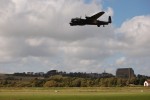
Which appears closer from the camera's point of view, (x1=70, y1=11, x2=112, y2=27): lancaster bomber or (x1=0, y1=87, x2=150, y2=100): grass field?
(x1=70, y1=11, x2=112, y2=27): lancaster bomber

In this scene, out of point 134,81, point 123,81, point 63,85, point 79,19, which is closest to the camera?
point 79,19

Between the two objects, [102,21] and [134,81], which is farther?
[134,81]

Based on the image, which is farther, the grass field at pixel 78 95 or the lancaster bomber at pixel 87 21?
the grass field at pixel 78 95

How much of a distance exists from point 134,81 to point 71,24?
14093 centimetres

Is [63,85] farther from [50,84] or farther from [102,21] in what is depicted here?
[102,21]

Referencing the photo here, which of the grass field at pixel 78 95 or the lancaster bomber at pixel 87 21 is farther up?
the lancaster bomber at pixel 87 21

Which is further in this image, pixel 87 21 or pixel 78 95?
pixel 78 95

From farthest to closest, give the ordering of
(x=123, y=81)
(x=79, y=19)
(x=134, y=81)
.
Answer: (x=134, y=81)
(x=123, y=81)
(x=79, y=19)

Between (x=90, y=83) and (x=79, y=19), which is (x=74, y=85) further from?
(x=79, y=19)

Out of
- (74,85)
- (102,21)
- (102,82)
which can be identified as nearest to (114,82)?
(102,82)

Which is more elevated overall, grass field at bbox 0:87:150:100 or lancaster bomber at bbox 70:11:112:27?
lancaster bomber at bbox 70:11:112:27

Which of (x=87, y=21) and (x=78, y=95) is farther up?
(x=87, y=21)

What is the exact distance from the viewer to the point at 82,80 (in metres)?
176

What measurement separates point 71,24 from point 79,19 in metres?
1.43
